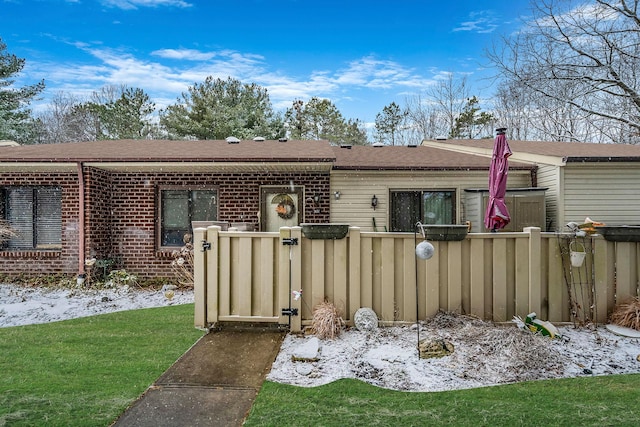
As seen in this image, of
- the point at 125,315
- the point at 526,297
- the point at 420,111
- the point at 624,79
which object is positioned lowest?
the point at 125,315

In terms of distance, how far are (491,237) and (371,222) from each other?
15.2 feet

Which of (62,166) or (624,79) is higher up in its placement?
(624,79)

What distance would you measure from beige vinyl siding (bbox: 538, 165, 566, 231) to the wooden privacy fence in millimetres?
3782

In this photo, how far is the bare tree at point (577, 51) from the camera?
1061 centimetres

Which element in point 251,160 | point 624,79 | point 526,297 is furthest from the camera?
point 624,79

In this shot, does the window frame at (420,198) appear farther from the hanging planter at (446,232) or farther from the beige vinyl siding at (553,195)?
the hanging planter at (446,232)

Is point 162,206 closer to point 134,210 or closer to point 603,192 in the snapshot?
point 134,210

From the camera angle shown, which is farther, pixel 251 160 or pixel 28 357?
pixel 251 160

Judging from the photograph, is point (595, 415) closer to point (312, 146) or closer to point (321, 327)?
point (321, 327)

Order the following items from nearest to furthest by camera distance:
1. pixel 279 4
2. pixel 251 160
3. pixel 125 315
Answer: pixel 125 315 < pixel 251 160 < pixel 279 4

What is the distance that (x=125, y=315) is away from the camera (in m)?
6.16

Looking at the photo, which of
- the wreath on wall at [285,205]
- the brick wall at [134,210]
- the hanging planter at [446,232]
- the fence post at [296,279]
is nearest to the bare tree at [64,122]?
the brick wall at [134,210]

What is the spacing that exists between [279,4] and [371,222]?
455 inches

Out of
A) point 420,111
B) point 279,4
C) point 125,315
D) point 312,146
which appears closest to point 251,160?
point 312,146
